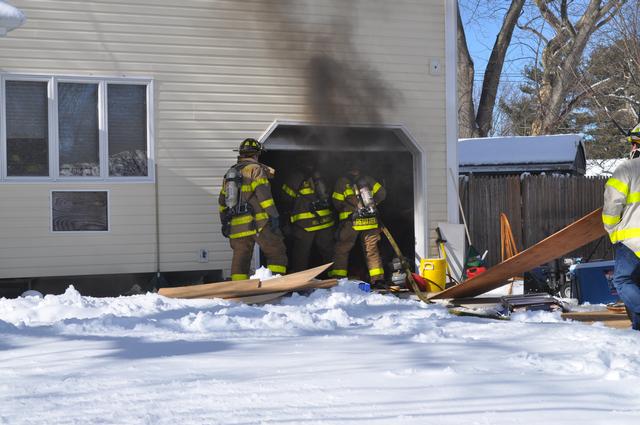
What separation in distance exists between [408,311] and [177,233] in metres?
3.99

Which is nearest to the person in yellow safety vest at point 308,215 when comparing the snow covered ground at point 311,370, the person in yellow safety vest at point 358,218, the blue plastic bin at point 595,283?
the person in yellow safety vest at point 358,218

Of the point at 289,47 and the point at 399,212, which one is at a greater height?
the point at 289,47

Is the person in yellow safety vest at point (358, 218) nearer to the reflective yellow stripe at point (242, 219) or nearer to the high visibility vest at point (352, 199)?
the high visibility vest at point (352, 199)

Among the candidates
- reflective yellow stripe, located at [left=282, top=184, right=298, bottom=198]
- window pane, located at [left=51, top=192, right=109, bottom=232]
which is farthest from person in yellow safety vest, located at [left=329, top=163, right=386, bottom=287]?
window pane, located at [left=51, top=192, right=109, bottom=232]

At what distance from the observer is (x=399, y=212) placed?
14289 millimetres

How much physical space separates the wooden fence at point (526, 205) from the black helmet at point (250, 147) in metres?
5.61

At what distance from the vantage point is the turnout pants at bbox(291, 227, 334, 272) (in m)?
12.8

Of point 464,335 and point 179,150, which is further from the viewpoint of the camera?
point 179,150

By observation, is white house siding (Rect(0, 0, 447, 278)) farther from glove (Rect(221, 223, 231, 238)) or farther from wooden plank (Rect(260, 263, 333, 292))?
wooden plank (Rect(260, 263, 333, 292))

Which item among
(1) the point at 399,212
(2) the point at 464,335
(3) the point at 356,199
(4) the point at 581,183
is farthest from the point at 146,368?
(4) the point at 581,183

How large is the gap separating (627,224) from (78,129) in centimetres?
684

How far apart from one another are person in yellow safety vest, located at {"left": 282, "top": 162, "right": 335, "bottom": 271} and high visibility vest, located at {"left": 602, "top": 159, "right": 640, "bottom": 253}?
5.62 m

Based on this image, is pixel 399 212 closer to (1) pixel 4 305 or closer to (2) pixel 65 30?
(2) pixel 65 30

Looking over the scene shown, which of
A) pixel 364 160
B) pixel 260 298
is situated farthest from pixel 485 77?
pixel 260 298
